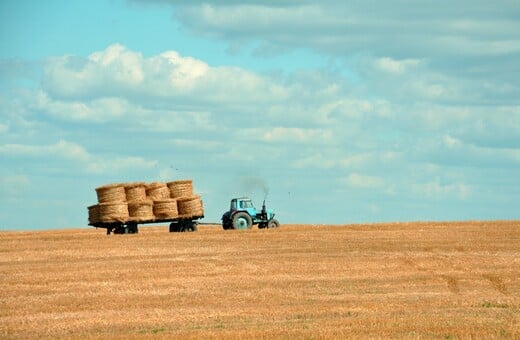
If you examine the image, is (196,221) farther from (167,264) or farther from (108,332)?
(108,332)

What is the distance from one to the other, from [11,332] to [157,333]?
3271mm

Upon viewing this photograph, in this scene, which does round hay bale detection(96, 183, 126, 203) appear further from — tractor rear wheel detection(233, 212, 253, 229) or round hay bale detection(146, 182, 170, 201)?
tractor rear wheel detection(233, 212, 253, 229)

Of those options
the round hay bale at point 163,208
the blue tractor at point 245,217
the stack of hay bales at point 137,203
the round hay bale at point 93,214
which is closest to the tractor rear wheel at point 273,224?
the blue tractor at point 245,217

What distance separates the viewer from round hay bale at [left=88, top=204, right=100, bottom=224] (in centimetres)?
4528

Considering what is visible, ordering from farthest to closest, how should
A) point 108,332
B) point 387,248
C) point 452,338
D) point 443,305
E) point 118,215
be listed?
point 118,215, point 387,248, point 443,305, point 108,332, point 452,338

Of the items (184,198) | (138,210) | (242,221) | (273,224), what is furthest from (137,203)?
(273,224)

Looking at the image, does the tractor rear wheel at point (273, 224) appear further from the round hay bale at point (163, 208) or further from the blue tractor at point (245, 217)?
the round hay bale at point (163, 208)

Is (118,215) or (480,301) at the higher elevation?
(118,215)

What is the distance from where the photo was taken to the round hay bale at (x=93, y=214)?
45281 mm

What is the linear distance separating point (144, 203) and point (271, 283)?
15895mm

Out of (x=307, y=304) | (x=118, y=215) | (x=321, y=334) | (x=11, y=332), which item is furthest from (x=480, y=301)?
(x=118, y=215)

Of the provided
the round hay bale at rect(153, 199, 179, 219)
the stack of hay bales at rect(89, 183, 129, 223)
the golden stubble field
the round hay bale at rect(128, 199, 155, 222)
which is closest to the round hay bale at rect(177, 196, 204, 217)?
the round hay bale at rect(153, 199, 179, 219)

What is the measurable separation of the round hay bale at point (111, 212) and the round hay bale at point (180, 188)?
277cm

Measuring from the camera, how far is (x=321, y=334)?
19.8m
